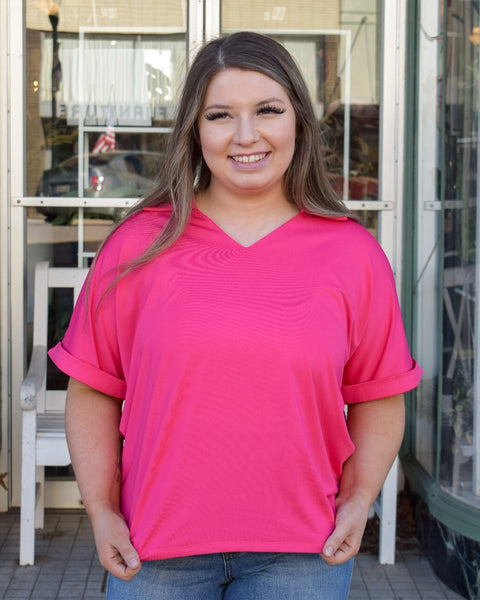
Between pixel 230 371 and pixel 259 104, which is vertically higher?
pixel 259 104

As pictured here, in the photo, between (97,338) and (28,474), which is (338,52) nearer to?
(28,474)

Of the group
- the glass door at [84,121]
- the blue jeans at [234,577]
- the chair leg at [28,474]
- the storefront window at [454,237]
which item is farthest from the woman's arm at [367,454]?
the glass door at [84,121]

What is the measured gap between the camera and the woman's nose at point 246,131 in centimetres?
167

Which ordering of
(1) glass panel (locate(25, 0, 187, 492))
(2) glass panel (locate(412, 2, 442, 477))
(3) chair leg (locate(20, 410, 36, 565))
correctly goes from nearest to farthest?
(3) chair leg (locate(20, 410, 36, 565)) < (2) glass panel (locate(412, 2, 442, 477)) < (1) glass panel (locate(25, 0, 187, 492))

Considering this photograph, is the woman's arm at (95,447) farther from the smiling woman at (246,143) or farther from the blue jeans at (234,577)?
the smiling woman at (246,143)

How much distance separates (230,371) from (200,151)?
1.83 ft

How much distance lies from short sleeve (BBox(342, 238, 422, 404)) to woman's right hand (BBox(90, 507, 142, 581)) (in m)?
0.50

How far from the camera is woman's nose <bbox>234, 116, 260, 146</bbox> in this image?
167 cm

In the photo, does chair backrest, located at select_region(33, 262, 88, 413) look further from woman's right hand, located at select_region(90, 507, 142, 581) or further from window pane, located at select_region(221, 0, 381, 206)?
woman's right hand, located at select_region(90, 507, 142, 581)

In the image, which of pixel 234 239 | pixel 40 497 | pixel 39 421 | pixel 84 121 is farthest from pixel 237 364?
pixel 84 121

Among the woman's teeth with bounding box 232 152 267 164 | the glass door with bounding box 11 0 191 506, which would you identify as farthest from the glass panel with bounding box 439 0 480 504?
the woman's teeth with bounding box 232 152 267 164

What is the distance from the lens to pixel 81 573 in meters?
3.55

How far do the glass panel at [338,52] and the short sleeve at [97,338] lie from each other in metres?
2.60

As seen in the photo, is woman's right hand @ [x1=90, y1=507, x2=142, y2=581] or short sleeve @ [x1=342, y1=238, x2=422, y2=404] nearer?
woman's right hand @ [x1=90, y1=507, x2=142, y2=581]
